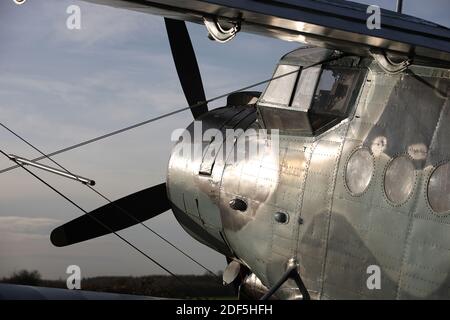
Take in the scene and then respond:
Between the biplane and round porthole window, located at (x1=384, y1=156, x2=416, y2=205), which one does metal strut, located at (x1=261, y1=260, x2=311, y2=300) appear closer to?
the biplane

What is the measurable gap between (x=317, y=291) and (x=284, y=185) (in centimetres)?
144

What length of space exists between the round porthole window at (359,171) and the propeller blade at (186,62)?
530 centimetres

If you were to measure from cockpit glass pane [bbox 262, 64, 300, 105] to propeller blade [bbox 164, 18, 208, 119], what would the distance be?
3.49m

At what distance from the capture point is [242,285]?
11.4 m

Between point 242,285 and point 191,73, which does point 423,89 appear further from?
point 191,73

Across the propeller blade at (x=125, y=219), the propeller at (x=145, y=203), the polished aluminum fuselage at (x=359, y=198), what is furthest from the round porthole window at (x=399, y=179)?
the propeller blade at (x=125, y=219)

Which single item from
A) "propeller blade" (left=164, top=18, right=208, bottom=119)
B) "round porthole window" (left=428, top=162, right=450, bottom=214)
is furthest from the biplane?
"propeller blade" (left=164, top=18, right=208, bottom=119)

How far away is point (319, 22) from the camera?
20.0 ft

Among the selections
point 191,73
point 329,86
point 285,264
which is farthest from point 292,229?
point 191,73

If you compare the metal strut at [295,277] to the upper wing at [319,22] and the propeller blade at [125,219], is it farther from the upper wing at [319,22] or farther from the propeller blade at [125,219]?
the propeller blade at [125,219]

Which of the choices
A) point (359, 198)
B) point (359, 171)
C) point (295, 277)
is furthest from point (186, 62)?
point (359, 198)

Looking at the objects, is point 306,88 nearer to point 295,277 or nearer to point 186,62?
point 295,277

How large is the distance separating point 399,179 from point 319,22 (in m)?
2.12

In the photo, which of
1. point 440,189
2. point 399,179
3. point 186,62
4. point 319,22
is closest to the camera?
point 319,22
